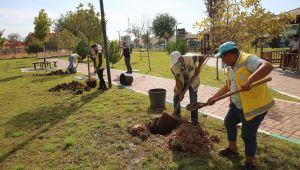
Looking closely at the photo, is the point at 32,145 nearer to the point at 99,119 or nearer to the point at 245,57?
the point at 99,119

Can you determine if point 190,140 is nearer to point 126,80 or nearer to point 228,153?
point 228,153

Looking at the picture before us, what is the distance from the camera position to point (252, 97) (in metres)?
2.99

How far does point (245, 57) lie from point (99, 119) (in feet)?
13.3

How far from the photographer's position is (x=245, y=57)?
2982mm

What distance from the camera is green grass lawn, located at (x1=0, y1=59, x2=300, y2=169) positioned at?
379 centimetres

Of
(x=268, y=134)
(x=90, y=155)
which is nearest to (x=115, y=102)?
(x=90, y=155)

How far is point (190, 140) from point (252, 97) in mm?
1510

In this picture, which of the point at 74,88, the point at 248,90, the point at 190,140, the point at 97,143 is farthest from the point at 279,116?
the point at 74,88

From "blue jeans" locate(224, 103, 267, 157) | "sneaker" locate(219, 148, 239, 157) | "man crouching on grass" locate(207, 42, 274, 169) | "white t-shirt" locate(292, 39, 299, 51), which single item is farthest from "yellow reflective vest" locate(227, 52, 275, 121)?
"white t-shirt" locate(292, 39, 299, 51)

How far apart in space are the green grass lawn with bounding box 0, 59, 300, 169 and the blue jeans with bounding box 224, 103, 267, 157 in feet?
1.39

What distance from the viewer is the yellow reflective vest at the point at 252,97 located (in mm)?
2963

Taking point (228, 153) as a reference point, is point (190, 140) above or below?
above

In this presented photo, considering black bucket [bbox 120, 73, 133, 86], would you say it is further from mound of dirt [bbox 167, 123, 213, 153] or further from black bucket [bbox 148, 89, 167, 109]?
mound of dirt [bbox 167, 123, 213, 153]

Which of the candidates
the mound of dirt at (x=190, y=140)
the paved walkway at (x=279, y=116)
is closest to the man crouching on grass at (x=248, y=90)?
the mound of dirt at (x=190, y=140)
